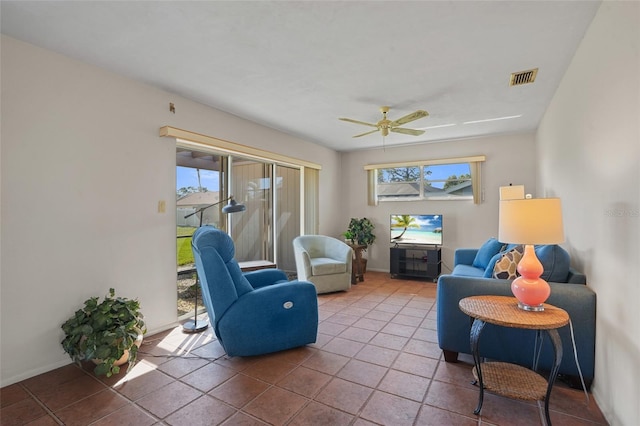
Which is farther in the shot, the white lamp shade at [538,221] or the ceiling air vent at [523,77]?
A: the ceiling air vent at [523,77]

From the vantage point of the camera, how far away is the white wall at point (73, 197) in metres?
2.20

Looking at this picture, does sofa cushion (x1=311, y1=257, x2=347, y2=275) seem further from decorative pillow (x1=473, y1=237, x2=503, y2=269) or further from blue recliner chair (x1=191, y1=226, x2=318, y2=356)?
decorative pillow (x1=473, y1=237, x2=503, y2=269)

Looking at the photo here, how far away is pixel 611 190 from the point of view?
1772mm

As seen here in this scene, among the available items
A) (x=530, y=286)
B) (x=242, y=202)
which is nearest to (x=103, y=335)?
(x=242, y=202)

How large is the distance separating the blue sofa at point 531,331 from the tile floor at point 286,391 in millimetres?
173

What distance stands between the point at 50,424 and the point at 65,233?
4.41ft

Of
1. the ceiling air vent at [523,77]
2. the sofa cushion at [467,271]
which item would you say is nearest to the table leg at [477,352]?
the sofa cushion at [467,271]

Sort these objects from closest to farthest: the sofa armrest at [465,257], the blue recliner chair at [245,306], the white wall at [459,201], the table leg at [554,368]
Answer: the table leg at [554,368] < the blue recliner chair at [245,306] < the sofa armrest at [465,257] < the white wall at [459,201]

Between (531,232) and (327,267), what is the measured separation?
9.56 feet

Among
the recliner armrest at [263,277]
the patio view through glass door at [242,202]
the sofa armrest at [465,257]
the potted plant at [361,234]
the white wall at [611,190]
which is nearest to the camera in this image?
the white wall at [611,190]

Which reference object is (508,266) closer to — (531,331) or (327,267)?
(531,331)

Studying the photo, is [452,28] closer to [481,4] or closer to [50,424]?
[481,4]

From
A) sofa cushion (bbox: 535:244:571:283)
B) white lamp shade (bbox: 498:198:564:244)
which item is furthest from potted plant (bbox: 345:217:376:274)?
Result: white lamp shade (bbox: 498:198:564:244)

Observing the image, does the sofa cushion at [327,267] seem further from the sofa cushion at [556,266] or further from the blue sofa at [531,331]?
the sofa cushion at [556,266]
